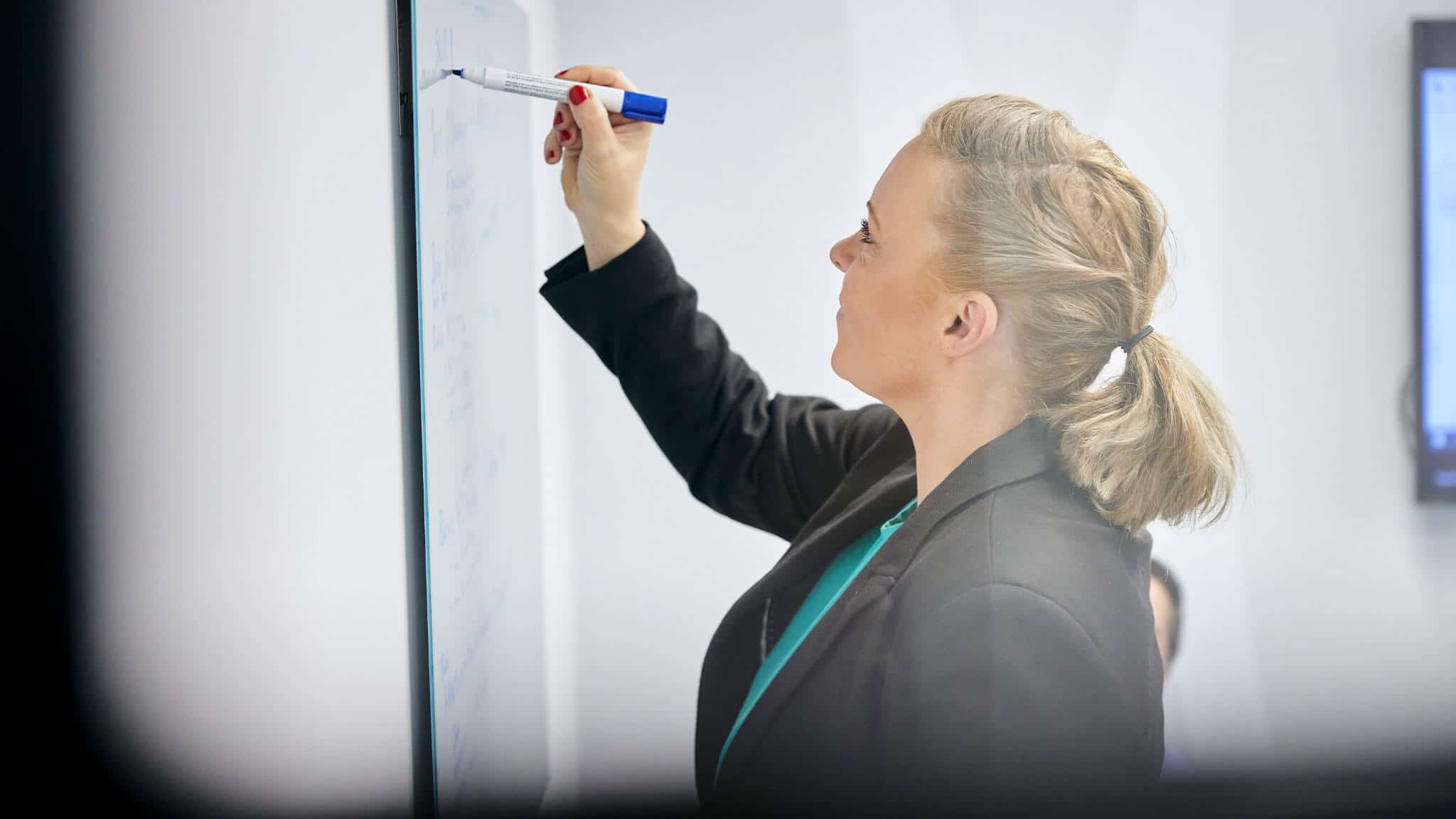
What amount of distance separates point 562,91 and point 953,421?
10.6 inches

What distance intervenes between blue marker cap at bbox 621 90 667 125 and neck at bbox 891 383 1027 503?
0.66ft

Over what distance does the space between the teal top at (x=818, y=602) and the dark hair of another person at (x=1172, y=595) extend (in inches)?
5.1

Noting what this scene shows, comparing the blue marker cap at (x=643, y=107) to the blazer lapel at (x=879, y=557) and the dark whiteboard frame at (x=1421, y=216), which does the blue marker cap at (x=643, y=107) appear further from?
the dark whiteboard frame at (x=1421, y=216)

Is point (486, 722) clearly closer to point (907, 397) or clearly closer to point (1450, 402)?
point (907, 397)

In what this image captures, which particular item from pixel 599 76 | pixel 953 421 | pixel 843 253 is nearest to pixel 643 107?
pixel 599 76

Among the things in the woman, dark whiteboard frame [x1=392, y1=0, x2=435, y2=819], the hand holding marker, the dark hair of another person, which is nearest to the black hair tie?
the woman

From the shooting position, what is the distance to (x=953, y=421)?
0.47m

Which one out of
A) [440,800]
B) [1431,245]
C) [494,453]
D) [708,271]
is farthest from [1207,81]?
[440,800]

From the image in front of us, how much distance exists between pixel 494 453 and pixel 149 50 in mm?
250

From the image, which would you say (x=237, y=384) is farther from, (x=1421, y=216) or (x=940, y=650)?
(x=1421, y=216)

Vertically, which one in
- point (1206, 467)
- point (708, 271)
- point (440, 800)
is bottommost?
Answer: point (440, 800)

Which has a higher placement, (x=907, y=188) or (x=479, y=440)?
(x=907, y=188)

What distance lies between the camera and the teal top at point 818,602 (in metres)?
0.48

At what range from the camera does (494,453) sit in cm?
51
